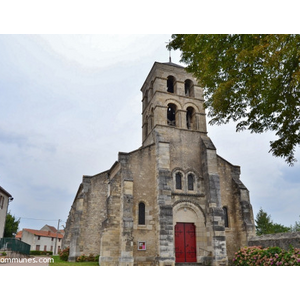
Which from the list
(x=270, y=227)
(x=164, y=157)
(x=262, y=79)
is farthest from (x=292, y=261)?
(x=270, y=227)

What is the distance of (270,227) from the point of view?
39.6 metres

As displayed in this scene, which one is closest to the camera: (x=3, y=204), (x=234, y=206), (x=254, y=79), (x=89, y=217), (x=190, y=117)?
(x=254, y=79)

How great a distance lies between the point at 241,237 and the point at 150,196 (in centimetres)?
759

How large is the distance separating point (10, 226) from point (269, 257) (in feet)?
134

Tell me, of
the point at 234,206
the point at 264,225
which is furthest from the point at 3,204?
the point at 264,225

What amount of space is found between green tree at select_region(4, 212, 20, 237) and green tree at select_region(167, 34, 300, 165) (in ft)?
138

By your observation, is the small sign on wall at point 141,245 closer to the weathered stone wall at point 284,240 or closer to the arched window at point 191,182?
the arched window at point 191,182

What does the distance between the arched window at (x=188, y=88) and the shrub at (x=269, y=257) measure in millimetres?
14231

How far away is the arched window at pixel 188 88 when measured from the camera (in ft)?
78.6

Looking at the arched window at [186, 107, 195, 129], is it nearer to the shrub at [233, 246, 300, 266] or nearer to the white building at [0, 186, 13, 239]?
the shrub at [233, 246, 300, 266]

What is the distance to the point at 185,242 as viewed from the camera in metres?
19.0

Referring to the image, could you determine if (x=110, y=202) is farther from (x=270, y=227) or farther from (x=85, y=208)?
(x=270, y=227)

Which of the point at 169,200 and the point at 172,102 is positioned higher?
the point at 172,102

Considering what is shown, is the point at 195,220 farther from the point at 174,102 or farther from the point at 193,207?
the point at 174,102
